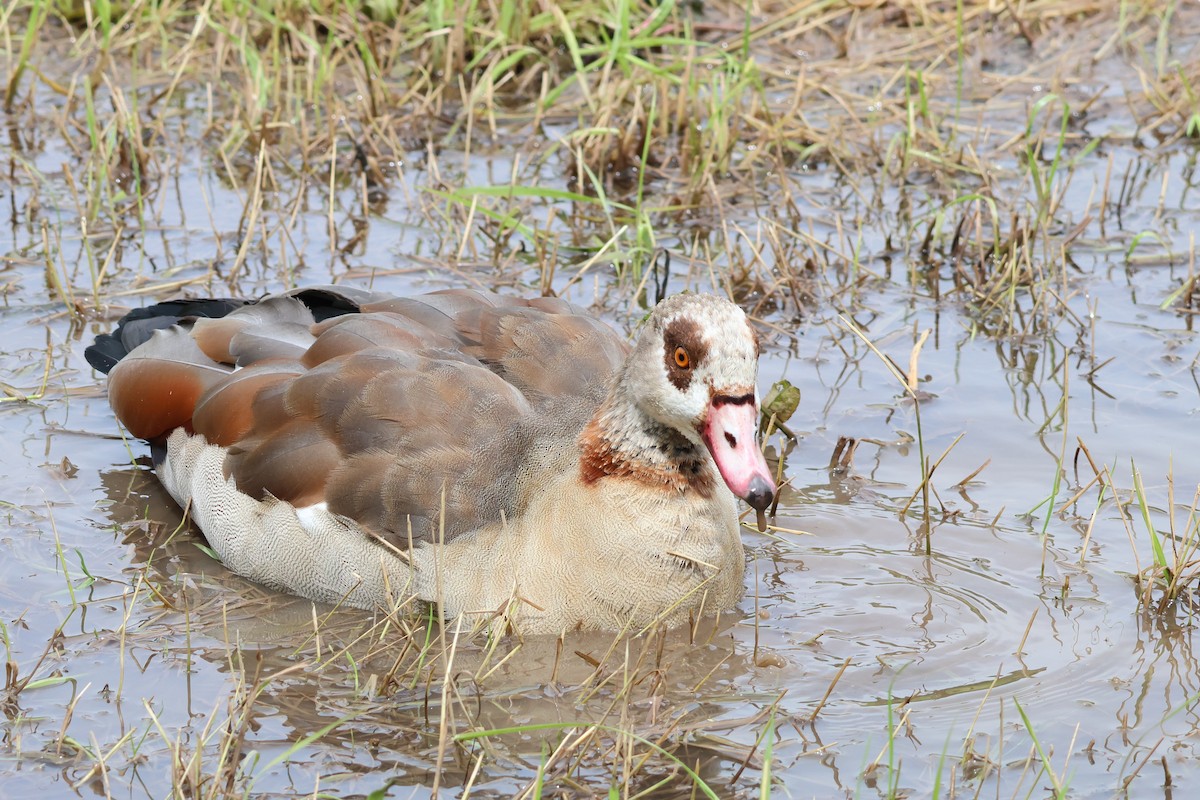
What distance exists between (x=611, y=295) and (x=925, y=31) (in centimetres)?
349

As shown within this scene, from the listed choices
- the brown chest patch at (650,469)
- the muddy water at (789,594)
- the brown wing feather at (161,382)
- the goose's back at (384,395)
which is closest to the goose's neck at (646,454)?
the brown chest patch at (650,469)

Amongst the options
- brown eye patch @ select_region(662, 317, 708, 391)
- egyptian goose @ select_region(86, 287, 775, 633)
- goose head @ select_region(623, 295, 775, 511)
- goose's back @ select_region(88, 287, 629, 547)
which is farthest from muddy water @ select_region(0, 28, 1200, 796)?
brown eye patch @ select_region(662, 317, 708, 391)

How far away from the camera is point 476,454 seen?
219 inches

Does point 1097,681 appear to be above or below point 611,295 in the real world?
below

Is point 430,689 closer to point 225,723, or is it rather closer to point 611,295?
point 225,723

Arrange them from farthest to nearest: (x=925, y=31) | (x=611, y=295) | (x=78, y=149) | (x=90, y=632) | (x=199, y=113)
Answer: (x=925, y=31)
(x=199, y=113)
(x=78, y=149)
(x=611, y=295)
(x=90, y=632)

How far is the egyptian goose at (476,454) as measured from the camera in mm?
5219

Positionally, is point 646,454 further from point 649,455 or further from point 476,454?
point 476,454

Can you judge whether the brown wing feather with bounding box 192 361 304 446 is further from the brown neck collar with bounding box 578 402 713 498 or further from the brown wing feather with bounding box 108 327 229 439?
the brown neck collar with bounding box 578 402 713 498

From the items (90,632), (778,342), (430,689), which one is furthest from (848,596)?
(90,632)

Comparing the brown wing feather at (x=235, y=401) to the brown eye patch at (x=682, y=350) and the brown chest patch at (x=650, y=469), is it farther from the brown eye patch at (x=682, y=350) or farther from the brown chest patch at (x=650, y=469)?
the brown eye patch at (x=682, y=350)

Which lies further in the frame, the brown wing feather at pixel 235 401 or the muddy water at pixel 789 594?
the brown wing feather at pixel 235 401

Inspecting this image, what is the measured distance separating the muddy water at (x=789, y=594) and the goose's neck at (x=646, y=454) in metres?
0.51

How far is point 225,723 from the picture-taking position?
14.3ft
